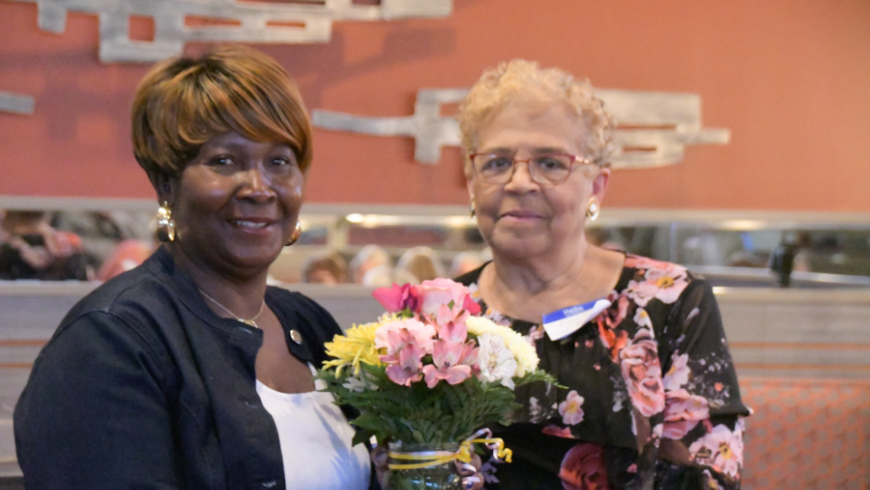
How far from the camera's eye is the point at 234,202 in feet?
4.65

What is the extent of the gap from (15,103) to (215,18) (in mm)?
867

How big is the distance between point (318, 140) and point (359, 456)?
1909 millimetres

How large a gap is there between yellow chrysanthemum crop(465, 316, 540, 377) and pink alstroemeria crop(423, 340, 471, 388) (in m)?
0.12

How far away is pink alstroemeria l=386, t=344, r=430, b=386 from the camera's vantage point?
1314 millimetres

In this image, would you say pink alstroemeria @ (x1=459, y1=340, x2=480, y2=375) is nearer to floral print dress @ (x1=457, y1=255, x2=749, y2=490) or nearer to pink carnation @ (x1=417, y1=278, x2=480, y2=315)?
pink carnation @ (x1=417, y1=278, x2=480, y2=315)

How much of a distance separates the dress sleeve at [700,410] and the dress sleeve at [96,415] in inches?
46.1

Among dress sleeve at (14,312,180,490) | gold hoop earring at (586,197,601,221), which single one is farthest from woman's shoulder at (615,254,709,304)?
dress sleeve at (14,312,180,490)

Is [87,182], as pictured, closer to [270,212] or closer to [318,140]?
[318,140]

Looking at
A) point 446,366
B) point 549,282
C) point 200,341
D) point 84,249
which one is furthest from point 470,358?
point 84,249

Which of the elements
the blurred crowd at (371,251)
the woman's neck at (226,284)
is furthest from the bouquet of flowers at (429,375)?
the blurred crowd at (371,251)

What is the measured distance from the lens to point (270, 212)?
1464 millimetres

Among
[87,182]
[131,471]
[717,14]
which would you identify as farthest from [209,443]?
[717,14]

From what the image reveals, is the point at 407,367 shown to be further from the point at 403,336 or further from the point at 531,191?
the point at 531,191

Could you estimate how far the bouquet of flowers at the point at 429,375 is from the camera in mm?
1325
